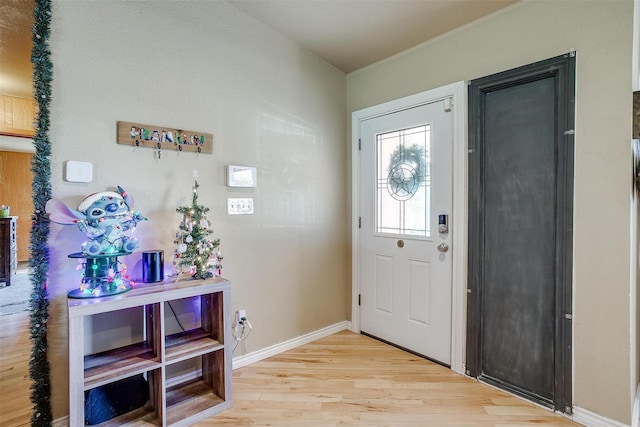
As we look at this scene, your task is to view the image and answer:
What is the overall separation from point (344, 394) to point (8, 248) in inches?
80.7

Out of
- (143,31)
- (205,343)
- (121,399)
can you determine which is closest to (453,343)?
(205,343)

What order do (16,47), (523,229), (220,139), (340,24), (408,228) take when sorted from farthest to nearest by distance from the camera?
(408,228)
(340,24)
(220,139)
(523,229)
(16,47)

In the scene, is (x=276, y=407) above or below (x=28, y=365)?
below

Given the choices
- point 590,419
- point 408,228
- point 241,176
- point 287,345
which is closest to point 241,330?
point 287,345

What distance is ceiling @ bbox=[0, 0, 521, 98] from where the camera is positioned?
62.7 inches

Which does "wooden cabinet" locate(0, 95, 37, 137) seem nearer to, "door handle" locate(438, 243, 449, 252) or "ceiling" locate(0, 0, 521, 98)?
"ceiling" locate(0, 0, 521, 98)

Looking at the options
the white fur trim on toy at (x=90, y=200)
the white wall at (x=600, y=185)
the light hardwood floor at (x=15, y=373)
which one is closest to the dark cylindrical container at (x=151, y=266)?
the white fur trim on toy at (x=90, y=200)

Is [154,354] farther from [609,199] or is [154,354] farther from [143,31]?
[609,199]

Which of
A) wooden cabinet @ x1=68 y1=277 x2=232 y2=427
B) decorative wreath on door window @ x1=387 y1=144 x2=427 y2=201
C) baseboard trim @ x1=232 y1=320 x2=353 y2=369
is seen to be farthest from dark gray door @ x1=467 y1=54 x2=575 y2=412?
wooden cabinet @ x1=68 y1=277 x2=232 y2=427

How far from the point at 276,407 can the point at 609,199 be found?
2.20m

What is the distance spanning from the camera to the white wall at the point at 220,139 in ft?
5.70

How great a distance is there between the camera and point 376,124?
2.87 m

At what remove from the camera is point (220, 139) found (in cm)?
228

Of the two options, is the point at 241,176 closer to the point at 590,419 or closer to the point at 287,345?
the point at 287,345
